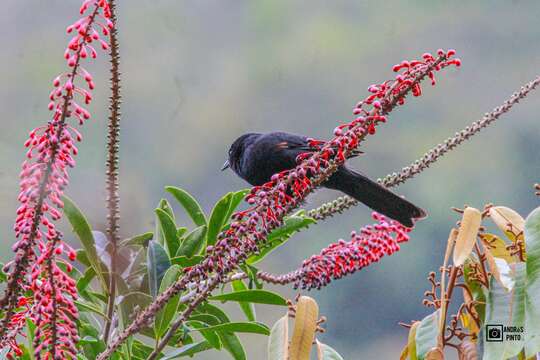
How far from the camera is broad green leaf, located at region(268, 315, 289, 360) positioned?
4.09 feet

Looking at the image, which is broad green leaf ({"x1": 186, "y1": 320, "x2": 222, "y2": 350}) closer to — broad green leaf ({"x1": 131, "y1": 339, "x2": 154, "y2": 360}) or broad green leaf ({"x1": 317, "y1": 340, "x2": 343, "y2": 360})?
broad green leaf ({"x1": 131, "y1": 339, "x2": 154, "y2": 360})

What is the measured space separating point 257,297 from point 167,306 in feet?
0.80

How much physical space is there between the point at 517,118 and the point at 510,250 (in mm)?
15074

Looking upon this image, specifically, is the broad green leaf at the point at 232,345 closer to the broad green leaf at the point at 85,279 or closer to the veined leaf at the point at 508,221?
the broad green leaf at the point at 85,279

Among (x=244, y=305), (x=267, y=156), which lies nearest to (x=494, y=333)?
(x=244, y=305)

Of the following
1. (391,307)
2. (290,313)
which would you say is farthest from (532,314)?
(391,307)

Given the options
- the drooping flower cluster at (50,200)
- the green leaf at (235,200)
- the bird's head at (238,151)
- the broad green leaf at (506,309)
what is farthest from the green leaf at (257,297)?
the bird's head at (238,151)

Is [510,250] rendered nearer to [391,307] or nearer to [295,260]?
[295,260]

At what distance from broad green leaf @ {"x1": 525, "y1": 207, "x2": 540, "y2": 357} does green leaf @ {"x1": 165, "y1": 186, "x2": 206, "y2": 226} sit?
740mm

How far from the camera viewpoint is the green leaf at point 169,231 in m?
1.56

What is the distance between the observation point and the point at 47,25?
16.7 metres

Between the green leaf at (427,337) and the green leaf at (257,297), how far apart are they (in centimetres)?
32

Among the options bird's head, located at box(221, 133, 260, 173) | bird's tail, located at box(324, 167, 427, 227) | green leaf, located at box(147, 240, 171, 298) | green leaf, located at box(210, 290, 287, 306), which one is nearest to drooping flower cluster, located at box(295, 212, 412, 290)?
green leaf, located at box(210, 290, 287, 306)

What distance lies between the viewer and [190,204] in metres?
1.77
